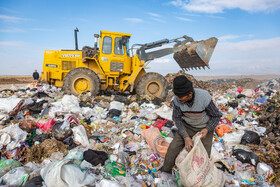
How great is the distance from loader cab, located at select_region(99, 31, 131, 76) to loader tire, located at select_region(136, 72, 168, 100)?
0.91 metres

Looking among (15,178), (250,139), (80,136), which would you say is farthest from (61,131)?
(250,139)

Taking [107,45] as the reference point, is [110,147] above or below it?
below

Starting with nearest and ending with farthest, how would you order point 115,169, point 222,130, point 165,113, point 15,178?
point 15,178
point 115,169
point 222,130
point 165,113

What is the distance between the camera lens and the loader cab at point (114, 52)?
6988mm

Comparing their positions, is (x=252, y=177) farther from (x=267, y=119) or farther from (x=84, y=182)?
(x=267, y=119)

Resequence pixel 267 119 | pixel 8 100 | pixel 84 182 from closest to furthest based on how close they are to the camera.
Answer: pixel 84 182
pixel 8 100
pixel 267 119

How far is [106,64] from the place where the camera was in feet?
23.5

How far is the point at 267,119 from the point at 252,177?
289 centimetres

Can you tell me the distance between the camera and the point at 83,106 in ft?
19.0

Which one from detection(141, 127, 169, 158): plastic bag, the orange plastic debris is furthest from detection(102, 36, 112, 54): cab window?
the orange plastic debris

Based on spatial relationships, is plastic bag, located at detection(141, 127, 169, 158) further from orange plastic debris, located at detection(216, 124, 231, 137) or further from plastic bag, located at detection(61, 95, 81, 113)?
plastic bag, located at detection(61, 95, 81, 113)

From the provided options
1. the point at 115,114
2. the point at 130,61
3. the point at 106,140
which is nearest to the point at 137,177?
the point at 106,140

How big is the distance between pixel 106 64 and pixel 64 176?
213 inches

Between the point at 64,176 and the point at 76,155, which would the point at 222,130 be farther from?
the point at 64,176
